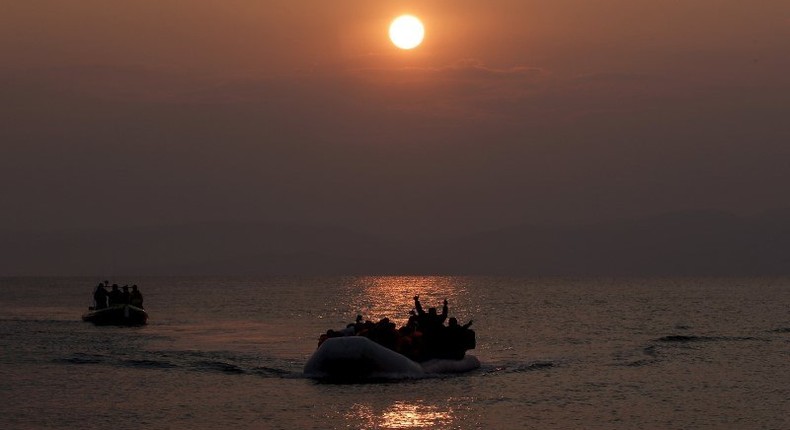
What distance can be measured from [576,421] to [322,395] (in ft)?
26.3

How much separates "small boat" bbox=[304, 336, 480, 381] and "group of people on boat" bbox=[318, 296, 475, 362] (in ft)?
1.65

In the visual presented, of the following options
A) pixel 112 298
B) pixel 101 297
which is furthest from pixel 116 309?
pixel 101 297

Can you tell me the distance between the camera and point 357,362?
117 feet

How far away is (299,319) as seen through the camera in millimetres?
85562

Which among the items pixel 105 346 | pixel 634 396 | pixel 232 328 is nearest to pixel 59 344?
pixel 105 346

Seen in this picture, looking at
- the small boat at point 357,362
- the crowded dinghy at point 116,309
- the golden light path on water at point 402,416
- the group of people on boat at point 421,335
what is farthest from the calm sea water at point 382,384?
the crowded dinghy at point 116,309

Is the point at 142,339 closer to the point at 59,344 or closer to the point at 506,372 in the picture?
the point at 59,344

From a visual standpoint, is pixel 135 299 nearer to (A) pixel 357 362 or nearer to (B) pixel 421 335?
(B) pixel 421 335

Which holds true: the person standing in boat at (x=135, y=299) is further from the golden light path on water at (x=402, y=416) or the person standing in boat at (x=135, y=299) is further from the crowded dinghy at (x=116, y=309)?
the golden light path on water at (x=402, y=416)

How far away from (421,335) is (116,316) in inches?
1297

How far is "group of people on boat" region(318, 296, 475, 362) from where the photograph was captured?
37.3 metres

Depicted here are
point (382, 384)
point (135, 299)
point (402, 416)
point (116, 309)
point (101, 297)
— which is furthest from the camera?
point (135, 299)

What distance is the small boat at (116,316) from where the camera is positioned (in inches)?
2621

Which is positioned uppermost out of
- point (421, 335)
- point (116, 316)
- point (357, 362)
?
point (116, 316)
